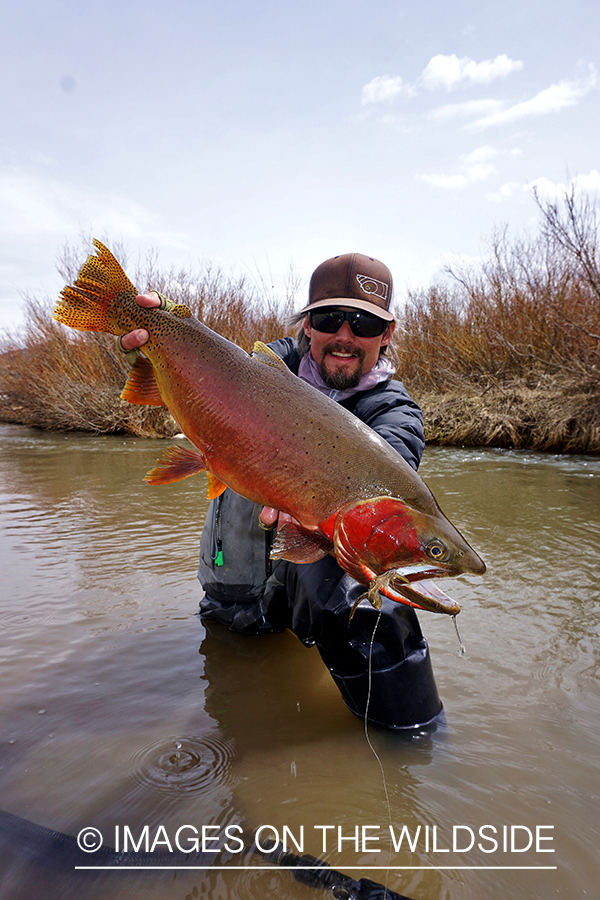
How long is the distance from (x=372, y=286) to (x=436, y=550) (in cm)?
175

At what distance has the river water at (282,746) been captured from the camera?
1499mm

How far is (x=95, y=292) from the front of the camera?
83.1 inches

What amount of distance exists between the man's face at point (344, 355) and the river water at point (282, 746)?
1406 millimetres

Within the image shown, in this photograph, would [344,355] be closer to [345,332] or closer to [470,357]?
[345,332]

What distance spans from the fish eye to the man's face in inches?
58.9

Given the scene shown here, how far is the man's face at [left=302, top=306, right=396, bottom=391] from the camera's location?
9.45 ft

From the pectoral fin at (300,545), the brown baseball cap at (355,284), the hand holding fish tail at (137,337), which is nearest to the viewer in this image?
the pectoral fin at (300,545)

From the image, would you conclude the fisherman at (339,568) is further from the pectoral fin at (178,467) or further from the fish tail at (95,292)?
the pectoral fin at (178,467)

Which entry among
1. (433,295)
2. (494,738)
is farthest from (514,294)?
(494,738)

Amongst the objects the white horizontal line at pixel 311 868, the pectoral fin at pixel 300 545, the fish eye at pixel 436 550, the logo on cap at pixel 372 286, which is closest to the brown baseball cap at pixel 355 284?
the logo on cap at pixel 372 286

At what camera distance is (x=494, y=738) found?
2.05m

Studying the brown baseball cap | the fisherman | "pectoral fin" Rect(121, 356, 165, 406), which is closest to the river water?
the fisherman

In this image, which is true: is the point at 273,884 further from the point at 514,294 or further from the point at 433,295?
the point at 433,295

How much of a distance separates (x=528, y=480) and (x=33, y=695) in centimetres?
712
